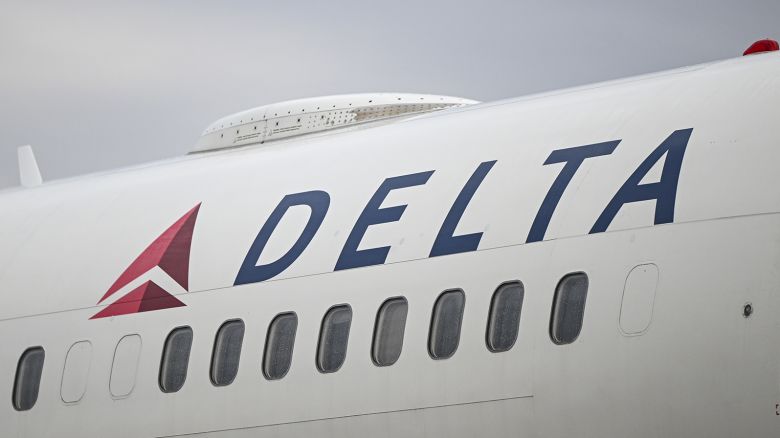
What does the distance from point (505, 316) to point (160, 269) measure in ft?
16.0

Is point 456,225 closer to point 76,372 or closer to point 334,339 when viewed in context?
point 334,339

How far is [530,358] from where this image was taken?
36.1 ft

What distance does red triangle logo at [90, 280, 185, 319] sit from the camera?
46.6ft

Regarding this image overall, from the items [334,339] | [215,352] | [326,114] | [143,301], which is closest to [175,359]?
[215,352]

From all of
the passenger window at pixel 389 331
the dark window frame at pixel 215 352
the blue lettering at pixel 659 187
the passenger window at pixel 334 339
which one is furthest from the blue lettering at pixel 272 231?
the blue lettering at pixel 659 187

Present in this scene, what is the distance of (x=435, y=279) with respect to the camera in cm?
1201

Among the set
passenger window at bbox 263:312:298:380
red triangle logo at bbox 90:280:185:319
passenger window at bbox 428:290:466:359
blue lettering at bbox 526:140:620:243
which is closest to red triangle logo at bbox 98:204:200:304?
red triangle logo at bbox 90:280:185:319

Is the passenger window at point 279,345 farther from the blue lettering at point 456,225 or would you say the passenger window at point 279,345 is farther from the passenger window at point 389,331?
the blue lettering at point 456,225

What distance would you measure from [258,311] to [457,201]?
2.50 m

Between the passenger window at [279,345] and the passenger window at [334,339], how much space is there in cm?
40

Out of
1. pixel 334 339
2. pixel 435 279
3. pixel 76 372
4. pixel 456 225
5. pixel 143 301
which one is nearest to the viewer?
pixel 435 279

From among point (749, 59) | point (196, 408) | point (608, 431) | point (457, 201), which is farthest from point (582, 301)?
point (196, 408)

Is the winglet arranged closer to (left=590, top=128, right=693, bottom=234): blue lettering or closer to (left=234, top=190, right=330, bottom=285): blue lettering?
(left=234, top=190, right=330, bottom=285): blue lettering

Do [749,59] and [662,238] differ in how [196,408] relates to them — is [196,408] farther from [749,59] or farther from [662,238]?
[749,59]
